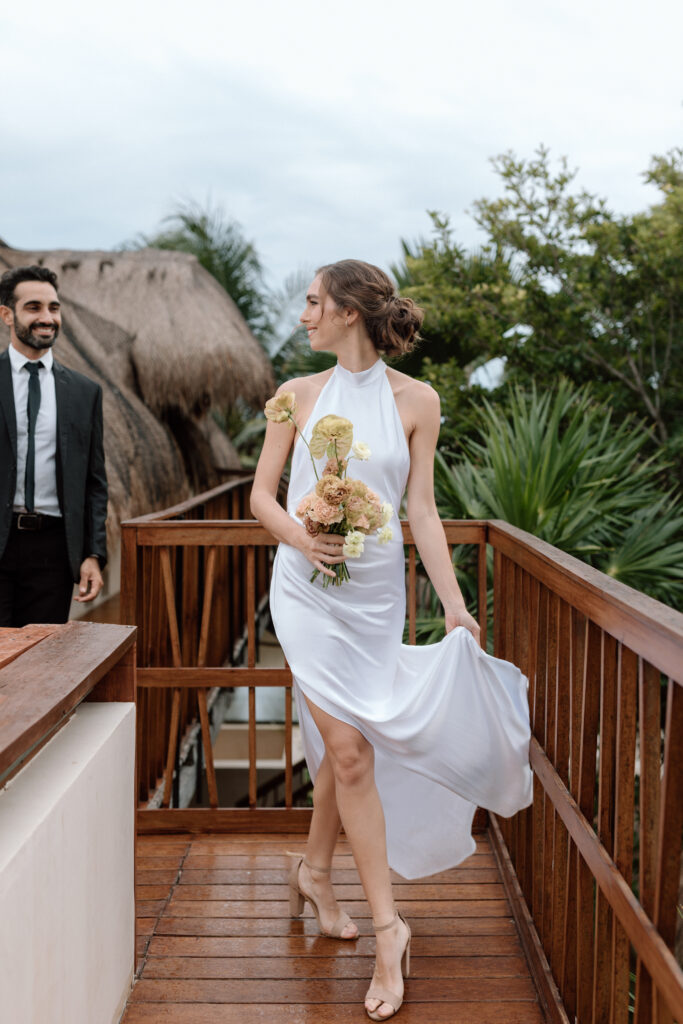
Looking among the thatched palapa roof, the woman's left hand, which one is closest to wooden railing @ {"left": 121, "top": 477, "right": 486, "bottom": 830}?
the woman's left hand

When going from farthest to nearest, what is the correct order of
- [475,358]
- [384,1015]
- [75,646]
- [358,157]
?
[358,157] < [475,358] < [384,1015] < [75,646]

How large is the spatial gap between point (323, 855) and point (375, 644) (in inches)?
26.2

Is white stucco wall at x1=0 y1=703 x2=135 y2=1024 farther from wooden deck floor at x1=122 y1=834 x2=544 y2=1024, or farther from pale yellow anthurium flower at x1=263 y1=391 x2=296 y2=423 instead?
pale yellow anthurium flower at x1=263 y1=391 x2=296 y2=423

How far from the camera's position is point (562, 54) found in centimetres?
1609

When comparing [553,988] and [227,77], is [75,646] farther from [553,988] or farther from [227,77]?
[227,77]

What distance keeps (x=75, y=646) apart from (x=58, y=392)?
1565mm

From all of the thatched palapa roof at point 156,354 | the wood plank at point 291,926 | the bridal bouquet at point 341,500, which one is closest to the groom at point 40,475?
the wood plank at point 291,926

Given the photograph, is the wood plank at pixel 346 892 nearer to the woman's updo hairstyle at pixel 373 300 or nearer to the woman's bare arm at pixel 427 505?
the woman's bare arm at pixel 427 505

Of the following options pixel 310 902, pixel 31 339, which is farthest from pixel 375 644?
pixel 31 339

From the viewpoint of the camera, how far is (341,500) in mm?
2326

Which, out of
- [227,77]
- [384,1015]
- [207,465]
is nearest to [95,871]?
[384,1015]

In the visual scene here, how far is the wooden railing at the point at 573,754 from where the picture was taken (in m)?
1.58

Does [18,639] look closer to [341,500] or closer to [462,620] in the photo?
[341,500]

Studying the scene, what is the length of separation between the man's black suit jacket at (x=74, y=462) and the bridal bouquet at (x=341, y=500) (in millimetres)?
1213
